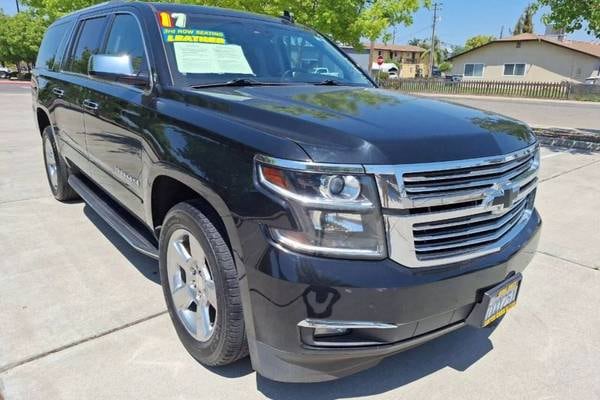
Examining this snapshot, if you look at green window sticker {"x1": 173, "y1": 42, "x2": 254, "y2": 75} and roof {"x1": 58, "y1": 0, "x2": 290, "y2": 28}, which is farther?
roof {"x1": 58, "y1": 0, "x2": 290, "y2": 28}

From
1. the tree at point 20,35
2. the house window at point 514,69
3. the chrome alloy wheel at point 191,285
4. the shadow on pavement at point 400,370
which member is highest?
the tree at point 20,35

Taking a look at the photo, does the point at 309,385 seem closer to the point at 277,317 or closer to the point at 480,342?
the point at 277,317

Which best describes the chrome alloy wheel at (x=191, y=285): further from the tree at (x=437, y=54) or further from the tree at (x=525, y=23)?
the tree at (x=437, y=54)

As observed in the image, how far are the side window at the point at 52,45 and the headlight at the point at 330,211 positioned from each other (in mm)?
4051

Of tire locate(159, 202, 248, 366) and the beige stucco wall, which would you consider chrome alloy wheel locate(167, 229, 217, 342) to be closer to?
tire locate(159, 202, 248, 366)

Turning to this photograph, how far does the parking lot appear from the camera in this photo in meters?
2.45

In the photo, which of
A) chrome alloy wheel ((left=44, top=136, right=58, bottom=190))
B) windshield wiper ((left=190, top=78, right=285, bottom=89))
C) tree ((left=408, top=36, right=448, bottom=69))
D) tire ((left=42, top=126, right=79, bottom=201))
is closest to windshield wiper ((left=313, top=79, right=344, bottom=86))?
windshield wiper ((left=190, top=78, right=285, bottom=89))

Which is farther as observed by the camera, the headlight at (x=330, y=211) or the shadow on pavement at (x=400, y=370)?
the shadow on pavement at (x=400, y=370)

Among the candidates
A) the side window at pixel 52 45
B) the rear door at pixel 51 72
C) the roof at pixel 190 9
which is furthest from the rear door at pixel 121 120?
the side window at pixel 52 45

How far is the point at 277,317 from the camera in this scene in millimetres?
1913

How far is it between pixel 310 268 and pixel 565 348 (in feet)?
6.48

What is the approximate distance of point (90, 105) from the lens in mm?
3656

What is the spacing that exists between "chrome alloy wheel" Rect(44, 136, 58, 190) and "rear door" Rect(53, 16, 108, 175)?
74cm

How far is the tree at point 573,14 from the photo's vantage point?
8.76 m
